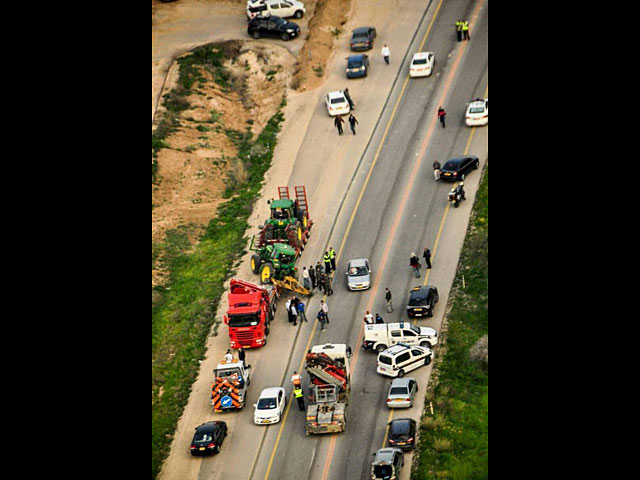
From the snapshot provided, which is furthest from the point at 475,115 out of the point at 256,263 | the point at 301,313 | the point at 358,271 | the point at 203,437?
the point at 203,437

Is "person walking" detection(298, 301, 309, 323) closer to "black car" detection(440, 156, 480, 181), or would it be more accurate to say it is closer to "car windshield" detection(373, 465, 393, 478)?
"car windshield" detection(373, 465, 393, 478)

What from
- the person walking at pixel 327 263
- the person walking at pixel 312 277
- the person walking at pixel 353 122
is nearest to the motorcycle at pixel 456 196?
the person walking at pixel 327 263

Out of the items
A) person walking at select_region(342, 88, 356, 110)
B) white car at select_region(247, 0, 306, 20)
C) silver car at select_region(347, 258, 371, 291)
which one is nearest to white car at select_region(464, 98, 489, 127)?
person walking at select_region(342, 88, 356, 110)

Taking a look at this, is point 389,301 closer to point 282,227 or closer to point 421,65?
point 282,227
